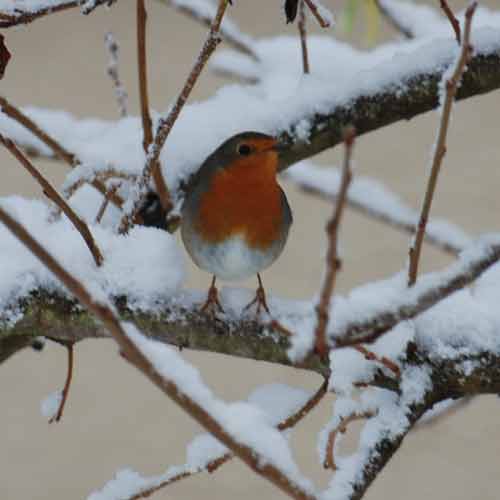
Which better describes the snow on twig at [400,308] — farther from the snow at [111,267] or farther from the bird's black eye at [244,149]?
the bird's black eye at [244,149]

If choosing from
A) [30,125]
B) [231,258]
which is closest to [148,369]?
[30,125]

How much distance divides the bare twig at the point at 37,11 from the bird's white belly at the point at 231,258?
0.32m

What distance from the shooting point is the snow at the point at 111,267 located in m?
0.75

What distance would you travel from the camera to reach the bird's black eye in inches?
39.0

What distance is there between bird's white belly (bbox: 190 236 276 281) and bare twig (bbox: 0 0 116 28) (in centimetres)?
32

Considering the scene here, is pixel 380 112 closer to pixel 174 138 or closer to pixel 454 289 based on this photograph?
pixel 174 138

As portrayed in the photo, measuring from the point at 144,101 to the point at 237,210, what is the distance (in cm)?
21

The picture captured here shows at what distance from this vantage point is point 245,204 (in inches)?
39.4

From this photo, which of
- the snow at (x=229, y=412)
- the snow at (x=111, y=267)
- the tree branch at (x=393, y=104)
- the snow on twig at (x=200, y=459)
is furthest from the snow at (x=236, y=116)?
the snow at (x=229, y=412)

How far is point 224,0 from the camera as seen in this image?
0.68m

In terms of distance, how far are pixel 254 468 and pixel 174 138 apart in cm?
66

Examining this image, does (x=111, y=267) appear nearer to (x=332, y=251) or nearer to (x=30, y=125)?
(x=30, y=125)

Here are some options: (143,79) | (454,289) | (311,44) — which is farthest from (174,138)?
(454,289)

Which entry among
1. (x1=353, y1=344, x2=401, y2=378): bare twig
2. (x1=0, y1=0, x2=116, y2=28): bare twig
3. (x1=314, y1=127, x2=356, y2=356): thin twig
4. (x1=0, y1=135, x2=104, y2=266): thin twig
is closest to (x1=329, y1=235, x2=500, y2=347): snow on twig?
(x1=314, y1=127, x2=356, y2=356): thin twig
